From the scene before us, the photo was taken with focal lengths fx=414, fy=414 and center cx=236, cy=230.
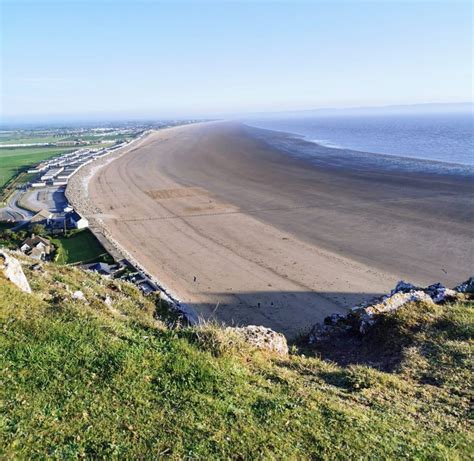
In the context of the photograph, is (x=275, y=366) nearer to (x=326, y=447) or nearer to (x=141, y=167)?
(x=326, y=447)

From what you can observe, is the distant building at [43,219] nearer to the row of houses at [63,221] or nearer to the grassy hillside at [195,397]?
the row of houses at [63,221]

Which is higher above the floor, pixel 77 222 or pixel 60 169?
pixel 60 169

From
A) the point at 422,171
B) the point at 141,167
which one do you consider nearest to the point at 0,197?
the point at 141,167

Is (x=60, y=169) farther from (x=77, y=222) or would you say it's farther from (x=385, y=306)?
(x=385, y=306)

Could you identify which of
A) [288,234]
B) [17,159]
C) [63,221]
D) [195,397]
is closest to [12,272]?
[195,397]

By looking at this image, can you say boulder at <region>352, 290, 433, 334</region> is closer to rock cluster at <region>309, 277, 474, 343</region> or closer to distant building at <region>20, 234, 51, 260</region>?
rock cluster at <region>309, 277, 474, 343</region>
